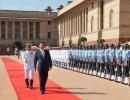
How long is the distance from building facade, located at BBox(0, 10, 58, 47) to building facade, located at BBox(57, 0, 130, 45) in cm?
1907

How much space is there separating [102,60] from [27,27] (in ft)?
303

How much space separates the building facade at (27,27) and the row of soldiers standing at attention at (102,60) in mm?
78097

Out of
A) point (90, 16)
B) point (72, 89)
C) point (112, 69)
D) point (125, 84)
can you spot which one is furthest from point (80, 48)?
point (90, 16)

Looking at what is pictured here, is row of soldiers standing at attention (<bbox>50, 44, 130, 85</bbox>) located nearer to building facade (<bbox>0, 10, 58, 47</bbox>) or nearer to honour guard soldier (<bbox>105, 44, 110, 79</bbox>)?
honour guard soldier (<bbox>105, 44, 110, 79</bbox>)

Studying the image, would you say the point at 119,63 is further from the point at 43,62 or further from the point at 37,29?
the point at 37,29

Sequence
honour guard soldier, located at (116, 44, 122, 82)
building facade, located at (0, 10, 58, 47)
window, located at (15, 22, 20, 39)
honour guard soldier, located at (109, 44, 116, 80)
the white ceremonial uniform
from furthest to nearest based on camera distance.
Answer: window, located at (15, 22, 20, 39), building facade, located at (0, 10, 58, 47), honour guard soldier, located at (109, 44, 116, 80), honour guard soldier, located at (116, 44, 122, 82), the white ceremonial uniform

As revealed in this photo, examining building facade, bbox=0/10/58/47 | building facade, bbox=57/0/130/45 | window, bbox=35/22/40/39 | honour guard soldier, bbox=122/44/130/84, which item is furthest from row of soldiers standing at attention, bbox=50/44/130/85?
window, bbox=35/22/40/39

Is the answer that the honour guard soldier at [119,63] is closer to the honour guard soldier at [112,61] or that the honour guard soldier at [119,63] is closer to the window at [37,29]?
the honour guard soldier at [112,61]

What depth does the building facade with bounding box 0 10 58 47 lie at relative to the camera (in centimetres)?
11538

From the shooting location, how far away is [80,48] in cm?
3225

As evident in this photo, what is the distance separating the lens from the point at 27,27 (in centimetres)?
11669

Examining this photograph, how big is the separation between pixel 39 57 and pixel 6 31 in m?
99.3

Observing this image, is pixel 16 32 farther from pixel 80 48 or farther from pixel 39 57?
pixel 39 57

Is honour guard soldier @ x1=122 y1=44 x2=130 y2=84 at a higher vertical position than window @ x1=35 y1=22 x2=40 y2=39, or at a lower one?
lower
